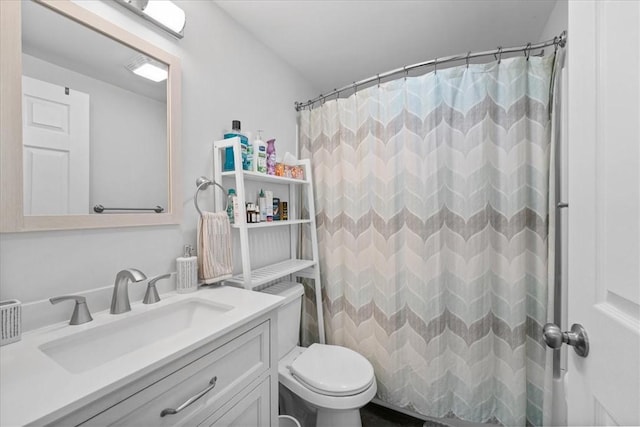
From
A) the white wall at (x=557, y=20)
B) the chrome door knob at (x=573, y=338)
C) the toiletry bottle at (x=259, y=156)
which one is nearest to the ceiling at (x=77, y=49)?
the toiletry bottle at (x=259, y=156)

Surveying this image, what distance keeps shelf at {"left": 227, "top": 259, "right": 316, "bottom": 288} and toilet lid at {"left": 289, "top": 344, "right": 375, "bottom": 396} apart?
0.47 meters

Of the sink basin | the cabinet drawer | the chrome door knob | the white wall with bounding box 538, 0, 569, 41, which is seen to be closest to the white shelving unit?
the sink basin

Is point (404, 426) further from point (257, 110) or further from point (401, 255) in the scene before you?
point (257, 110)

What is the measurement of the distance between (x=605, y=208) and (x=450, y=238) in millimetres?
987

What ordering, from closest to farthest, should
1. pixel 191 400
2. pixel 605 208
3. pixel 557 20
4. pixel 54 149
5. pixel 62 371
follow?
pixel 605 208 < pixel 62 371 < pixel 191 400 < pixel 54 149 < pixel 557 20

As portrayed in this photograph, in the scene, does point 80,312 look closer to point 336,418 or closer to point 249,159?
point 249,159

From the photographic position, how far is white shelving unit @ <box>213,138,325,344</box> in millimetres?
1297

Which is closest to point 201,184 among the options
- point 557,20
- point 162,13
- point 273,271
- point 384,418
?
point 273,271

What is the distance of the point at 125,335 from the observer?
92cm

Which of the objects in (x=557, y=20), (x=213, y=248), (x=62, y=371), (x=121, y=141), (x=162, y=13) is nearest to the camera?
(x=62, y=371)

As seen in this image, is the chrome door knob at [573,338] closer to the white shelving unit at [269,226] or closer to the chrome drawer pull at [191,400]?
the chrome drawer pull at [191,400]

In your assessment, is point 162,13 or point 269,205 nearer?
point 162,13

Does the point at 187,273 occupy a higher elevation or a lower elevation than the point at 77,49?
lower

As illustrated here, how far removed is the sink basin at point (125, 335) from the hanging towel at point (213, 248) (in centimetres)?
15
